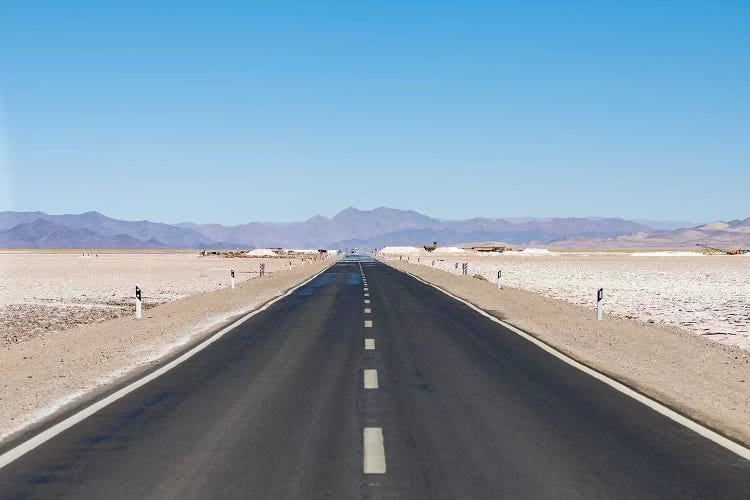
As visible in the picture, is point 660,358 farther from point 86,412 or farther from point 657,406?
point 86,412

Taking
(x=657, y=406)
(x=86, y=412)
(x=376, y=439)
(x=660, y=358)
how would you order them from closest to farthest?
(x=376, y=439)
(x=86, y=412)
(x=657, y=406)
(x=660, y=358)

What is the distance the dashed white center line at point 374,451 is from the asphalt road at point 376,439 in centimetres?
2

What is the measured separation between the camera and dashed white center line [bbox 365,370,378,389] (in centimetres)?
1065

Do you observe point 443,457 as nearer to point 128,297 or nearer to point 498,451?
point 498,451

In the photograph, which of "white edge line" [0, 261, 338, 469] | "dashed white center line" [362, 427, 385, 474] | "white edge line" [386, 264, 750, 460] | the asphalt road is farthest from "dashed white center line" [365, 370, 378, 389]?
"white edge line" [386, 264, 750, 460]

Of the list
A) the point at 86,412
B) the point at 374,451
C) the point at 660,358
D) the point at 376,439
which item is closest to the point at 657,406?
the point at 376,439

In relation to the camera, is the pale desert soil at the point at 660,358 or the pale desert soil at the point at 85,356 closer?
the pale desert soil at the point at 660,358

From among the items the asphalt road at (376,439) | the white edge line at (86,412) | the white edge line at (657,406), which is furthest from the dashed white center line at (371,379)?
the white edge line at (657,406)

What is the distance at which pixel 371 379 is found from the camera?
1120cm

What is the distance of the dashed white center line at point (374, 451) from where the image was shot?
664 cm

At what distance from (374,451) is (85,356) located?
29.1 ft

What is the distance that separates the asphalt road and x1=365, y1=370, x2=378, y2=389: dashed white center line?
46 mm

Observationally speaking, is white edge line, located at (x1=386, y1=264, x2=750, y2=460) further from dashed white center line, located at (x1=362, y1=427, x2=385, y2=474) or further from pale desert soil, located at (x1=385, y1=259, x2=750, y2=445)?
dashed white center line, located at (x1=362, y1=427, x2=385, y2=474)

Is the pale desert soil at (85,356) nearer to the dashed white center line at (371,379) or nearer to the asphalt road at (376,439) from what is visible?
the asphalt road at (376,439)
